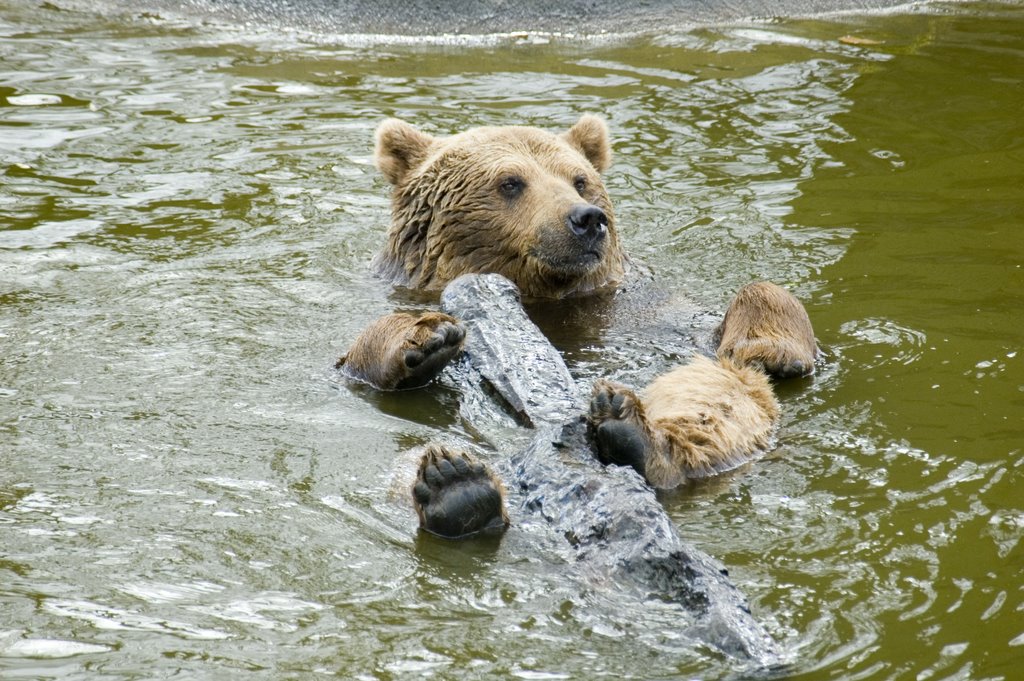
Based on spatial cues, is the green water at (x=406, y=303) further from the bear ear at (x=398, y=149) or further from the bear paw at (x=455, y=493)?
the bear ear at (x=398, y=149)

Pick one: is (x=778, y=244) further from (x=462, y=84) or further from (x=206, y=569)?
(x=206, y=569)

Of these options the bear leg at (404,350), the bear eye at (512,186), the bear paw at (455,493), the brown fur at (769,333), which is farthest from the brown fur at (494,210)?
the bear paw at (455,493)

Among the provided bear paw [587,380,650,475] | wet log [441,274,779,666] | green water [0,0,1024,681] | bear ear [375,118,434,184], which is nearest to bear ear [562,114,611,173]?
green water [0,0,1024,681]

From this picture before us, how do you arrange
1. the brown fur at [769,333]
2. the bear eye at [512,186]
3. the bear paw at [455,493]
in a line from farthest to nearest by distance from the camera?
the bear eye at [512,186] → the brown fur at [769,333] → the bear paw at [455,493]

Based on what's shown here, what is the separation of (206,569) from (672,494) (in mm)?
1652

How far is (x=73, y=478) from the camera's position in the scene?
15.5ft

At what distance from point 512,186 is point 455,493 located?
2.96 m

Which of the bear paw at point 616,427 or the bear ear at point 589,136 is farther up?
the bear ear at point 589,136

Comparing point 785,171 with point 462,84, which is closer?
point 785,171

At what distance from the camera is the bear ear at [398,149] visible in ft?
24.1

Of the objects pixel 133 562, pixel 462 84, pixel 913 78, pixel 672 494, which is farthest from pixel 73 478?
pixel 913 78

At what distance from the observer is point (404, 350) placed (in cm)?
558

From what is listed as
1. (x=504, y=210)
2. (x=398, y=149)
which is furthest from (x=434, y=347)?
(x=398, y=149)

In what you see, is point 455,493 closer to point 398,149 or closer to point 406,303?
point 406,303
